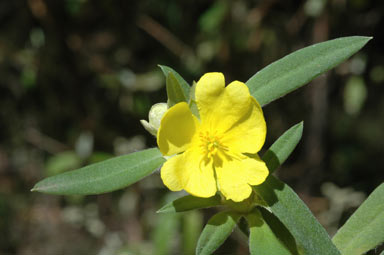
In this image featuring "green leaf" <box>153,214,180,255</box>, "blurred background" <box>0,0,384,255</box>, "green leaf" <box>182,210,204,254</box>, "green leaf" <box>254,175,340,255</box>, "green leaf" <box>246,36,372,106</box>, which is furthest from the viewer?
"blurred background" <box>0,0,384,255</box>

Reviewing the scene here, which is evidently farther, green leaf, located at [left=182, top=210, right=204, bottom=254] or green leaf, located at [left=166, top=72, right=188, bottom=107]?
green leaf, located at [left=182, top=210, right=204, bottom=254]

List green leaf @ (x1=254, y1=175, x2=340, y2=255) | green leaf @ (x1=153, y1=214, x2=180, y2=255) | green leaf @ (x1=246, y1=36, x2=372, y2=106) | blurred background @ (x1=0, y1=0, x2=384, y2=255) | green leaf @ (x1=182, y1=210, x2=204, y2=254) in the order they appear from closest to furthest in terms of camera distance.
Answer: green leaf @ (x1=254, y1=175, x2=340, y2=255) → green leaf @ (x1=246, y1=36, x2=372, y2=106) → green leaf @ (x1=153, y1=214, x2=180, y2=255) → green leaf @ (x1=182, y1=210, x2=204, y2=254) → blurred background @ (x1=0, y1=0, x2=384, y2=255)

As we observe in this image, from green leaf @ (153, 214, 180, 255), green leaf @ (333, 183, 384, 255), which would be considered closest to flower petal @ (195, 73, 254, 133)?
green leaf @ (333, 183, 384, 255)

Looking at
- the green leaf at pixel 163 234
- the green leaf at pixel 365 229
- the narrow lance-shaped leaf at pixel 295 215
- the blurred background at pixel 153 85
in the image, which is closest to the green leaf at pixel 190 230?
the green leaf at pixel 163 234

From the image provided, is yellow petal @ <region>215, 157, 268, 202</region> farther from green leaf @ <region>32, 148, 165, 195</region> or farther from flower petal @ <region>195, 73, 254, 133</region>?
green leaf @ <region>32, 148, 165, 195</region>


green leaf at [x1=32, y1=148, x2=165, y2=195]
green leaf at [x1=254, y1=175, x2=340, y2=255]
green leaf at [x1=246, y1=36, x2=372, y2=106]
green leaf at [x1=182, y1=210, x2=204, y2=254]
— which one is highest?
green leaf at [x1=246, y1=36, x2=372, y2=106]

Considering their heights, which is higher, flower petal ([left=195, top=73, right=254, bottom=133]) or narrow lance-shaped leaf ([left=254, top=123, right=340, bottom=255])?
flower petal ([left=195, top=73, right=254, bottom=133])

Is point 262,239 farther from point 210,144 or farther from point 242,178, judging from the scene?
point 210,144
